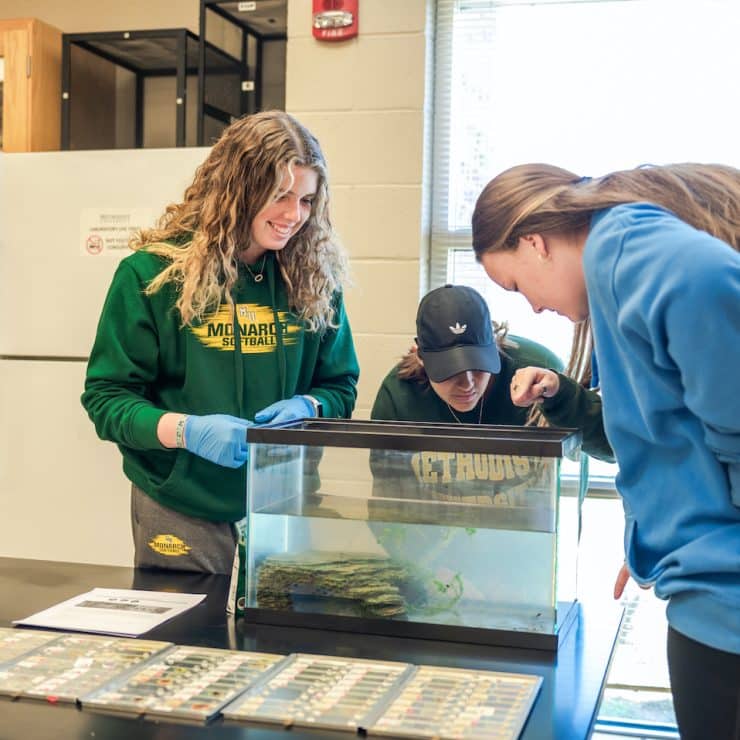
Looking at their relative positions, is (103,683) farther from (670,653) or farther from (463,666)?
(670,653)

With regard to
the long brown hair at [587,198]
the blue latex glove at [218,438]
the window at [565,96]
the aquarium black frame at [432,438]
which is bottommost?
the blue latex glove at [218,438]

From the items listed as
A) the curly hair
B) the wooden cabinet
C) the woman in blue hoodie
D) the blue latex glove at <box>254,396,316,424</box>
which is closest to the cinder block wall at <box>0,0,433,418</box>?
the wooden cabinet

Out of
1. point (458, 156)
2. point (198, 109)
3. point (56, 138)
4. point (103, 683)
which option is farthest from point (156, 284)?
point (56, 138)

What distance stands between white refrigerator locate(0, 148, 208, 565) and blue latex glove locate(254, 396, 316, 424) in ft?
3.86

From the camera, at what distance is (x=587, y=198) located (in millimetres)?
1090

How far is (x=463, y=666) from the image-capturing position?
3.73 feet

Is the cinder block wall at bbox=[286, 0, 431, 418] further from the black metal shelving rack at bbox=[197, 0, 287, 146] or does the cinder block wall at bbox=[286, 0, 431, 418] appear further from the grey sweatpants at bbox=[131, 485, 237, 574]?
the grey sweatpants at bbox=[131, 485, 237, 574]

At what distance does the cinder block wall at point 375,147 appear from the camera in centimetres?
272

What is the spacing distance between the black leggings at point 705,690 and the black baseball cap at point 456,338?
86cm

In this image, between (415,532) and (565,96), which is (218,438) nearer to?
(415,532)

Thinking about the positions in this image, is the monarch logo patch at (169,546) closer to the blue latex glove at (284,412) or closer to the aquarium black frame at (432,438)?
the blue latex glove at (284,412)

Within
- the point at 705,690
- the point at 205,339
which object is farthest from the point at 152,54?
the point at 705,690

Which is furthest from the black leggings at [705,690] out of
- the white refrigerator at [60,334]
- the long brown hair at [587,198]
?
the white refrigerator at [60,334]

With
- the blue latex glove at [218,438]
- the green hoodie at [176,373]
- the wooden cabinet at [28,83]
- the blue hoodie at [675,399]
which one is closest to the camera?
the blue hoodie at [675,399]
